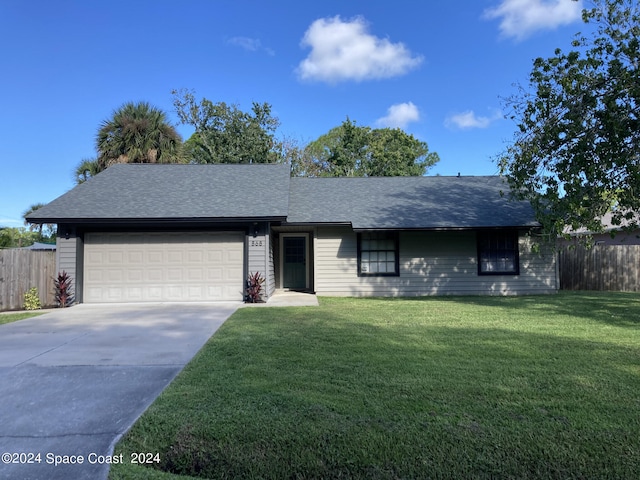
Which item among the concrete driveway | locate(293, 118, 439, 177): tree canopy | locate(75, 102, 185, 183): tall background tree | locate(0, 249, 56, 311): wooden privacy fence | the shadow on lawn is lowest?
the concrete driveway

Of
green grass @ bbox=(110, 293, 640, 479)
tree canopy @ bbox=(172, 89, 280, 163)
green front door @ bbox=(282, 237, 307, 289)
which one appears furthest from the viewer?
tree canopy @ bbox=(172, 89, 280, 163)

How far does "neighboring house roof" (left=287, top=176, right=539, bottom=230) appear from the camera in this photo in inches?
493

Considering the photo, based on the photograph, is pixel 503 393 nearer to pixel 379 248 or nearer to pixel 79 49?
pixel 379 248

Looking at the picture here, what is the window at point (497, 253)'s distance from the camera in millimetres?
13047

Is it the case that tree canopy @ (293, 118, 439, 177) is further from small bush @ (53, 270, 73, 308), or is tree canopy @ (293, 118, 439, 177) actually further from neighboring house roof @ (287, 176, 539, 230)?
small bush @ (53, 270, 73, 308)

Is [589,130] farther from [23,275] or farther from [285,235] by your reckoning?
[23,275]

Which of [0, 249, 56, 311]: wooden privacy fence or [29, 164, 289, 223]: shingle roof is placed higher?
[29, 164, 289, 223]: shingle roof

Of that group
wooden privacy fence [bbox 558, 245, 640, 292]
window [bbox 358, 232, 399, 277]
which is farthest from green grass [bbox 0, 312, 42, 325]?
wooden privacy fence [bbox 558, 245, 640, 292]

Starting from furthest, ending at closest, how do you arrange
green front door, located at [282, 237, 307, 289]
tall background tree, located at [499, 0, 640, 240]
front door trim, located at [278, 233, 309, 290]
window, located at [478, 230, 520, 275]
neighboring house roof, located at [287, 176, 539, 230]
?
1. green front door, located at [282, 237, 307, 289]
2. front door trim, located at [278, 233, 309, 290]
3. window, located at [478, 230, 520, 275]
4. neighboring house roof, located at [287, 176, 539, 230]
5. tall background tree, located at [499, 0, 640, 240]

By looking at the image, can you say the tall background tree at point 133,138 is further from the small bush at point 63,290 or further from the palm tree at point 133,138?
the small bush at point 63,290

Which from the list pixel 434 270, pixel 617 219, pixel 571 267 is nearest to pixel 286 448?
pixel 617 219

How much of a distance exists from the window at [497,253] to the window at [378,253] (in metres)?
2.80

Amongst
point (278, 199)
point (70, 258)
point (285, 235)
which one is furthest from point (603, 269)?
point (70, 258)

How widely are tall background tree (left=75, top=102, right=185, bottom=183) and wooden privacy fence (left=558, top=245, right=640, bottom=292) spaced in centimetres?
1734
